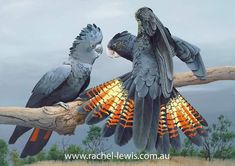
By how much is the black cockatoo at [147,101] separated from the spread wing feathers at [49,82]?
21 centimetres

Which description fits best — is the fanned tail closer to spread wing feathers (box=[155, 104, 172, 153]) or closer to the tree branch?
spread wing feathers (box=[155, 104, 172, 153])

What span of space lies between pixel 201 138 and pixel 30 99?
4.16 feet

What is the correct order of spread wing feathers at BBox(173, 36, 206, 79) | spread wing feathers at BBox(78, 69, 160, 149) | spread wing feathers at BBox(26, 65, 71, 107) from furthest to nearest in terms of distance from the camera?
spread wing feathers at BBox(173, 36, 206, 79) < spread wing feathers at BBox(26, 65, 71, 107) < spread wing feathers at BBox(78, 69, 160, 149)

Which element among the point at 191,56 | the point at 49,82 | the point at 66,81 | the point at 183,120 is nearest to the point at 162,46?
the point at 191,56

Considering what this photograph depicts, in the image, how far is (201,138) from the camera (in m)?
4.23

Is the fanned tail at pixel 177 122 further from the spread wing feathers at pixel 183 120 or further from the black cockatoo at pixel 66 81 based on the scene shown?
the black cockatoo at pixel 66 81

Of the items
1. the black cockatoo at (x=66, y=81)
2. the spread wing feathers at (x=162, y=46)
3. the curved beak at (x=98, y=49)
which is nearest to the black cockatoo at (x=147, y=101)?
the spread wing feathers at (x=162, y=46)

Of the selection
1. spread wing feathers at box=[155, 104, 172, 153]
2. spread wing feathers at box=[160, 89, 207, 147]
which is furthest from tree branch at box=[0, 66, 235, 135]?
spread wing feathers at box=[155, 104, 172, 153]

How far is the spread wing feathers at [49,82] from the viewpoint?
4062 millimetres

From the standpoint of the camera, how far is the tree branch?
3850 mm

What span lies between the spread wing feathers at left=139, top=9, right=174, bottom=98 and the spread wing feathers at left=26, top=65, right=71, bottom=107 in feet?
2.07

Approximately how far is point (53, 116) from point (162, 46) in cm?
92

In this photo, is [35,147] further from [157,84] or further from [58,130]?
[157,84]

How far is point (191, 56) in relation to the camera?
4309mm
